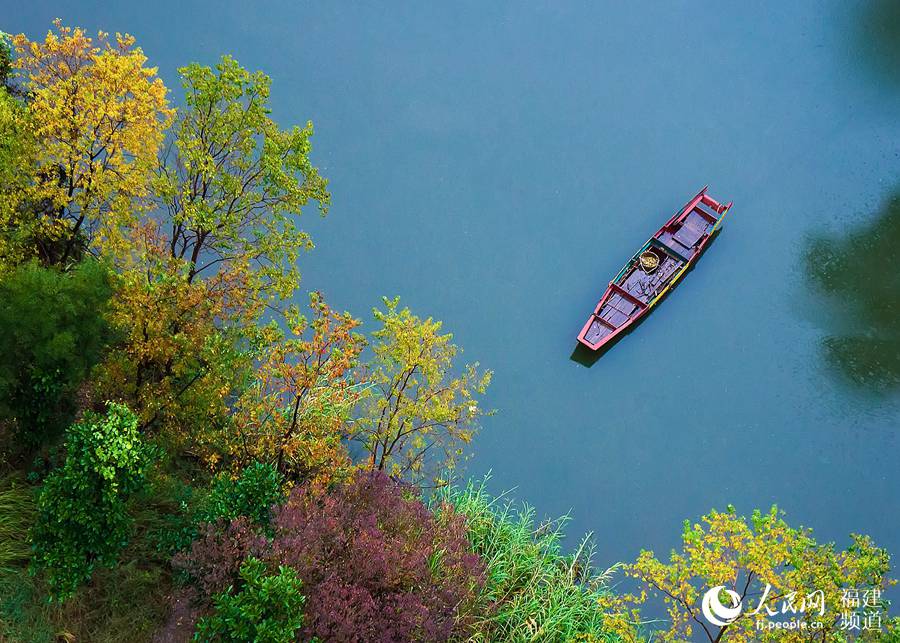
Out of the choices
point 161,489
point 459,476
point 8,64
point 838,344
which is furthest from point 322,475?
point 838,344

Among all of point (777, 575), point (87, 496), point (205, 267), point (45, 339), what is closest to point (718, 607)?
point (777, 575)

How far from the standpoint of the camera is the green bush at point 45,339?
14.9m

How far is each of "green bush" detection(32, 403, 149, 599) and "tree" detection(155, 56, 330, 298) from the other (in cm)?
497

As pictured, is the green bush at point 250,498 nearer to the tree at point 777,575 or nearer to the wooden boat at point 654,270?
the tree at point 777,575

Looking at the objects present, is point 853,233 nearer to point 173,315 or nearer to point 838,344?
point 838,344

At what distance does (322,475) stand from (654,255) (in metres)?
12.2

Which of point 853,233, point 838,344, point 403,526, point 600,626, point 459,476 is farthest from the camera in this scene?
point 853,233

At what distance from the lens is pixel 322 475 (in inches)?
653

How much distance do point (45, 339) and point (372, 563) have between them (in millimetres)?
6962

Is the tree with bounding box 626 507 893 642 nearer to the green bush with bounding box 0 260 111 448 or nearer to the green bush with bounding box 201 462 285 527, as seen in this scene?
the green bush with bounding box 201 462 285 527

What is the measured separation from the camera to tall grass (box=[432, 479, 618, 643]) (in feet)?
56.5

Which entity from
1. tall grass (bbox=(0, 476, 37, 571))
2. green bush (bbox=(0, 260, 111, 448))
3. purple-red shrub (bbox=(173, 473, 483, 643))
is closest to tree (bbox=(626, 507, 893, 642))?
purple-red shrub (bbox=(173, 473, 483, 643))

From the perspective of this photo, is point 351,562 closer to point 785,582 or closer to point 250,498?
point 250,498

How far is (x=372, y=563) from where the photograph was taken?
46.2 ft
